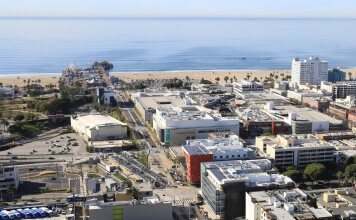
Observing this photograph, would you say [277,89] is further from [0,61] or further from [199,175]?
[0,61]

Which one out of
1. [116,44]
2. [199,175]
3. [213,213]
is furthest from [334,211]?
[116,44]

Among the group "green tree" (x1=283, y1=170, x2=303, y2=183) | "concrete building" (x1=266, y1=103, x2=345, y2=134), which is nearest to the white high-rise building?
"concrete building" (x1=266, y1=103, x2=345, y2=134)

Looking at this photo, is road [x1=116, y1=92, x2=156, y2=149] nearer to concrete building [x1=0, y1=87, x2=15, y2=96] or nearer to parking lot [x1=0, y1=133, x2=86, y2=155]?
parking lot [x1=0, y1=133, x2=86, y2=155]

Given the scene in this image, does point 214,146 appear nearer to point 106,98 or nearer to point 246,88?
point 106,98

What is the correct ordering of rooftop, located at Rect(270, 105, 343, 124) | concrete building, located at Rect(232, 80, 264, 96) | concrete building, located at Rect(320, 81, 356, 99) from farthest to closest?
concrete building, located at Rect(232, 80, 264, 96) → concrete building, located at Rect(320, 81, 356, 99) → rooftop, located at Rect(270, 105, 343, 124)

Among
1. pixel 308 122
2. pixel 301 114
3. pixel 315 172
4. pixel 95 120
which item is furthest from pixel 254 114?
pixel 315 172

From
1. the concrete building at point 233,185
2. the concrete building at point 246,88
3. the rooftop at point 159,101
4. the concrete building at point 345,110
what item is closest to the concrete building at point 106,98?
the rooftop at point 159,101
